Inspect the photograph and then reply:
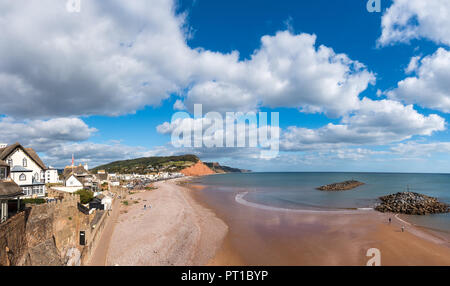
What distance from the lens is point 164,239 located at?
61.9 ft

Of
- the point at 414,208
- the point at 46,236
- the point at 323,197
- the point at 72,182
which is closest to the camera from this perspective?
the point at 46,236

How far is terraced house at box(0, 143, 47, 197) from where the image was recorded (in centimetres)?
1888

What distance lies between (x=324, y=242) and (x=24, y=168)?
27832 mm

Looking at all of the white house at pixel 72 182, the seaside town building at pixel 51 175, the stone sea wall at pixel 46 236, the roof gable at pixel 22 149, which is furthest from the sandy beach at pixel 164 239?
the seaside town building at pixel 51 175

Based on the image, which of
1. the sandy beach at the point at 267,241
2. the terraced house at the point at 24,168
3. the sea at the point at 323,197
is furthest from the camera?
the sea at the point at 323,197

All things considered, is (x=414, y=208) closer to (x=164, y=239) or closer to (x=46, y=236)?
(x=164, y=239)

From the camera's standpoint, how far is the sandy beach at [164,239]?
1542cm

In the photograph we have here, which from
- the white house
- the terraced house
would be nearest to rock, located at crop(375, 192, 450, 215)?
the terraced house

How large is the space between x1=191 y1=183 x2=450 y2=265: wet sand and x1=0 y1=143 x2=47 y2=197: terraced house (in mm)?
17848

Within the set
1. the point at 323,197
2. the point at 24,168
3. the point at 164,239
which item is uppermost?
the point at 24,168

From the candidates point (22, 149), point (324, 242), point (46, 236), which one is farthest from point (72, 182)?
point (324, 242)

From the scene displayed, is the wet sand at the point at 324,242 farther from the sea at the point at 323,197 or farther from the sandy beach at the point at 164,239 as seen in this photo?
the sea at the point at 323,197
